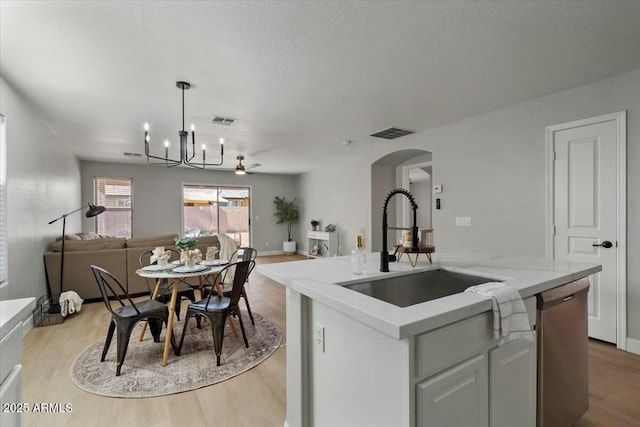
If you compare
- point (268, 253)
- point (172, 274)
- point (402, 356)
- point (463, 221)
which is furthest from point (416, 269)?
point (268, 253)

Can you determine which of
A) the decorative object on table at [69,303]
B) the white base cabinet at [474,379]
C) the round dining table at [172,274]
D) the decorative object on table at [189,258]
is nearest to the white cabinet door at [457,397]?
the white base cabinet at [474,379]

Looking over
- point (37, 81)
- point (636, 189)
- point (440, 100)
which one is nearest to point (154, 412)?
point (37, 81)

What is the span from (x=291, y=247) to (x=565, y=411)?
7.89m

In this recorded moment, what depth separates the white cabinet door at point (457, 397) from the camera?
1000 millimetres

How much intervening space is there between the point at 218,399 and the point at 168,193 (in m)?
6.80

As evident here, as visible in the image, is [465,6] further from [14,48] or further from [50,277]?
[50,277]

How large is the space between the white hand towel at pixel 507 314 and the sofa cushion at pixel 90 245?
4838 millimetres

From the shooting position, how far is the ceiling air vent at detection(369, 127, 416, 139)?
14.5ft

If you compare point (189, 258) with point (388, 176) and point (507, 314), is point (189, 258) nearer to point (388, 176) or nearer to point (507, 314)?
point (507, 314)

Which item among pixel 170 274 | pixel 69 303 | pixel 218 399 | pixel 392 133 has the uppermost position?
pixel 392 133

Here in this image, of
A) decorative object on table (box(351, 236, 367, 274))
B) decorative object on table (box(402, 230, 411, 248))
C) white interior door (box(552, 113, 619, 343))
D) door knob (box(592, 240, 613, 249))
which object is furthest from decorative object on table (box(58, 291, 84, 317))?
door knob (box(592, 240, 613, 249))

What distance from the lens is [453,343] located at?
1.07 metres

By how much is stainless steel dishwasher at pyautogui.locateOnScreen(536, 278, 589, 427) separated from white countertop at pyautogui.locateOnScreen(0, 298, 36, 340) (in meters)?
2.04

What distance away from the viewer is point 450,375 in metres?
1.08
